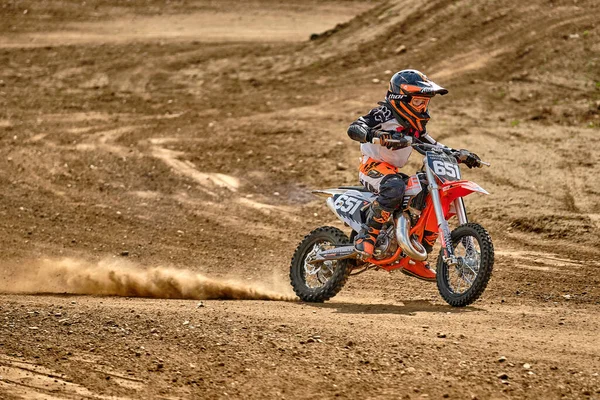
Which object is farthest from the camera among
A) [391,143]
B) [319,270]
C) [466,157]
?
[319,270]

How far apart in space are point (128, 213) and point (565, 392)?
9.20 metres

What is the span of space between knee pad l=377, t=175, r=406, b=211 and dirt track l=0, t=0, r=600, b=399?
41.0 inches

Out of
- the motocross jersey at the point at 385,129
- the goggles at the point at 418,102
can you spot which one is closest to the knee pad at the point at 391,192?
the motocross jersey at the point at 385,129

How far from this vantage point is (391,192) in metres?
Answer: 9.87

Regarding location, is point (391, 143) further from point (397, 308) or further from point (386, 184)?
point (397, 308)

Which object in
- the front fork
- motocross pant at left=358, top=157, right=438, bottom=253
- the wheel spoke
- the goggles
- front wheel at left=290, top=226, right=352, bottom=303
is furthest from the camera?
front wheel at left=290, top=226, right=352, bottom=303

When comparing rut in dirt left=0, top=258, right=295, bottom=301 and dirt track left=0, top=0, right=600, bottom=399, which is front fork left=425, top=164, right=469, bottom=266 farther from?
rut in dirt left=0, top=258, right=295, bottom=301

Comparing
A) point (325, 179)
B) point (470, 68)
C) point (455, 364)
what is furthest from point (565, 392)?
point (470, 68)

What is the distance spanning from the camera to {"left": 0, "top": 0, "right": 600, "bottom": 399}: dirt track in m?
7.49

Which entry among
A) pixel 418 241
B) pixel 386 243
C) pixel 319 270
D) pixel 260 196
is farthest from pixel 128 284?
pixel 260 196

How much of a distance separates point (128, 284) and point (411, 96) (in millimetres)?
3909

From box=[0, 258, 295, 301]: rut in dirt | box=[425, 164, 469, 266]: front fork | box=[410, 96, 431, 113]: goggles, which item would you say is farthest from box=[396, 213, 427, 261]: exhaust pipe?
box=[0, 258, 295, 301]: rut in dirt

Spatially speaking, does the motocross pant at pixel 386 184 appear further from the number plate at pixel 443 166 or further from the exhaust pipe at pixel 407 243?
the number plate at pixel 443 166

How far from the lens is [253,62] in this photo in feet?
69.4
